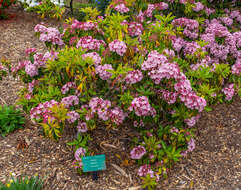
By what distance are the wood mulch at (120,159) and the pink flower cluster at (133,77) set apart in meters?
1.04

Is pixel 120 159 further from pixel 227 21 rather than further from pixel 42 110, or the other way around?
pixel 227 21

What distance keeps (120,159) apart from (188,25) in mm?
1808

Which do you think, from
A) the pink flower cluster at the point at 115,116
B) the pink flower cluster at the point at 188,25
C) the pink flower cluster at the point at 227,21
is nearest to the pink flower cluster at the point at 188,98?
the pink flower cluster at the point at 115,116

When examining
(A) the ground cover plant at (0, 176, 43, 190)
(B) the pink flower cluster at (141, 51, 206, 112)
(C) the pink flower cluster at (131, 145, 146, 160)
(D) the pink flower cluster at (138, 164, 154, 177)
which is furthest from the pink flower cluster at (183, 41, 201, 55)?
(A) the ground cover plant at (0, 176, 43, 190)

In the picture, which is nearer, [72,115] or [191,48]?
[72,115]

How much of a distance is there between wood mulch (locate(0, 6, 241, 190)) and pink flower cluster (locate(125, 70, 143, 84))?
1036 mm

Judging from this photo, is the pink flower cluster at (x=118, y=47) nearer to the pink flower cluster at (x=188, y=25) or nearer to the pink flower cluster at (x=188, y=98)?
the pink flower cluster at (x=188, y=98)

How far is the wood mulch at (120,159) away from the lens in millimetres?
2980

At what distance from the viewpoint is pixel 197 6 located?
12.5ft

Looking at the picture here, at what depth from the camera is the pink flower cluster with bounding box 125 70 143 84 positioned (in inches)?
99.2

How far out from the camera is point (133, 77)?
2.52 metres

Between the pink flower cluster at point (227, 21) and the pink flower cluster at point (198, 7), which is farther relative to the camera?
the pink flower cluster at point (227, 21)

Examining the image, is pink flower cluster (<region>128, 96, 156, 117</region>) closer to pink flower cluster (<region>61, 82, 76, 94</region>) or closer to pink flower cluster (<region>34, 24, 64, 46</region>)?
pink flower cluster (<region>61, 82, 76, 94</region>)

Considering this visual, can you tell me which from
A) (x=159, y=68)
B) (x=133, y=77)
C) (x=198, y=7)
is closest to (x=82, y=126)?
(x=133, y=77)
